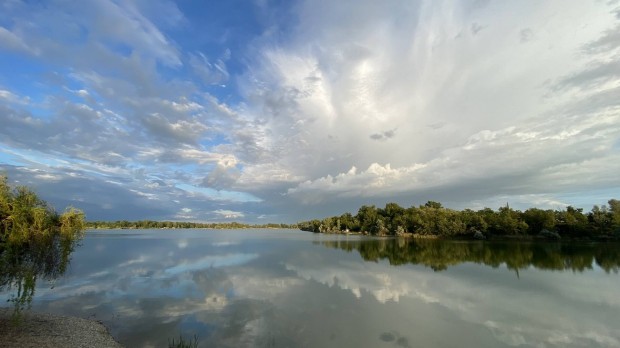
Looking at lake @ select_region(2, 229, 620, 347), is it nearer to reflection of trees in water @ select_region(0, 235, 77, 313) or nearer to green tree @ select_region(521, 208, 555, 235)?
reflection of trees in water @ select_region(0, 235, 77, 313)

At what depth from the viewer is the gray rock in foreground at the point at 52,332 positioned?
49.8 ft

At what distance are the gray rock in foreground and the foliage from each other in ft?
4.15

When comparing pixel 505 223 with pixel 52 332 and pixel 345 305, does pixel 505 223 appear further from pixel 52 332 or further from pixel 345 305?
pixel 52 332

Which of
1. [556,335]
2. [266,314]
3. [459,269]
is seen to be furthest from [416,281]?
[266,314]

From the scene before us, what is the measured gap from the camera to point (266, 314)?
23.4m

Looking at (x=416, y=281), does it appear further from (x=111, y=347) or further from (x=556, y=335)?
(x=111, y=347)

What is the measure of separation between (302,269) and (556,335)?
103ft

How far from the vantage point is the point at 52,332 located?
1673 cm

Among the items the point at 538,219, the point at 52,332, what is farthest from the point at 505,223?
the point at 52,332

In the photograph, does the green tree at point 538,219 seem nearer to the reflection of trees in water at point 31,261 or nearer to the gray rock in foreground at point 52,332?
the gray rock in foreground at point 52,332

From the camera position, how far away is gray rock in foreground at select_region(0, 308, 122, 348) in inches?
597

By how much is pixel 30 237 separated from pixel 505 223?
123775mm

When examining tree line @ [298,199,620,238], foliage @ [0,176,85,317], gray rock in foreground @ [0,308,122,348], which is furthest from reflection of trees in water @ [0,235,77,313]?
tree line @ [298,199,620,238]

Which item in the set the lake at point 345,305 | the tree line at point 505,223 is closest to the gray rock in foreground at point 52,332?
the lake at point 345,305
